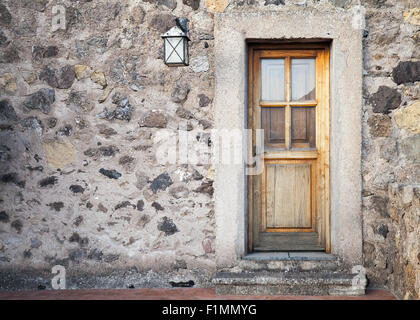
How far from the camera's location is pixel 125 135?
3117mm

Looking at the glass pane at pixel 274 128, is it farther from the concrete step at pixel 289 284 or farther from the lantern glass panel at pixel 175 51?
the concrete step at pixel 289 284

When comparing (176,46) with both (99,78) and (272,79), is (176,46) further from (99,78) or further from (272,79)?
(272,79)

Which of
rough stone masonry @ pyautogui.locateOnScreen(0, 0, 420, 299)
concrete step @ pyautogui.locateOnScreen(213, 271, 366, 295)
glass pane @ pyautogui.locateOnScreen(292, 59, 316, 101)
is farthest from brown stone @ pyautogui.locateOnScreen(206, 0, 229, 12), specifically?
concrete step @ pyautogui.locateOnScreen(213, 271, 366, 295)

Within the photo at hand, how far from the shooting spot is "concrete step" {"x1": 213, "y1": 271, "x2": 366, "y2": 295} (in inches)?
114

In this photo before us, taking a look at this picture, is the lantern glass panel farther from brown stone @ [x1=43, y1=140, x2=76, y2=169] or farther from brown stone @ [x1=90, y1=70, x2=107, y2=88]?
brown stone @ [x1=43, y1=140, x2=76, y2=169]

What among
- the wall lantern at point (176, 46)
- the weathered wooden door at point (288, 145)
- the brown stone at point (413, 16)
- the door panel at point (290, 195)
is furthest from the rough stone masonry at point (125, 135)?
the door panel at point (290, 195)

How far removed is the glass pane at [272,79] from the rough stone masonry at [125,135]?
0.46 m

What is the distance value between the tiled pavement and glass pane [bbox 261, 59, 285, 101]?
165 centimetres

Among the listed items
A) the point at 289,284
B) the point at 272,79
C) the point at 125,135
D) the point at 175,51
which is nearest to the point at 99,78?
the point at 125,135

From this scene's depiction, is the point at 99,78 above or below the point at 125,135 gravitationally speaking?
above

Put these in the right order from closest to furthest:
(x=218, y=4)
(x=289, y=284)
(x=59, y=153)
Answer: (x=289, y=284), (x=218, y=4), (x=59, y=153)

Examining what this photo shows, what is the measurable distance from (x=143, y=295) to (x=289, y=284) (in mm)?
1151

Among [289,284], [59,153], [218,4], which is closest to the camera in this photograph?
[289,284]

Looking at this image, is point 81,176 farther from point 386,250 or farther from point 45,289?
point 386,250
